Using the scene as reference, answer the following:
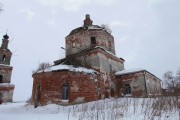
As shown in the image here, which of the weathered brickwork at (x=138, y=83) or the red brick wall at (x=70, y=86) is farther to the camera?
the weathered brickwork at (x=138, y=83)

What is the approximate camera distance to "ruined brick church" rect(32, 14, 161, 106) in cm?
1708

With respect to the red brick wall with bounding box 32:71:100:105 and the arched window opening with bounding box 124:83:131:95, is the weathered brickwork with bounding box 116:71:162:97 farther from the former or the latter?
the red brick wall with bounding box 32:71:100:105

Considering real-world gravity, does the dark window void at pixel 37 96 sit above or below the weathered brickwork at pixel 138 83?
below

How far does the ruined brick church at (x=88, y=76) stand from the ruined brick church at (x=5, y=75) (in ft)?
40.9

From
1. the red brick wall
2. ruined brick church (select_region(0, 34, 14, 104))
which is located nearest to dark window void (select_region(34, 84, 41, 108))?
the red brick wall

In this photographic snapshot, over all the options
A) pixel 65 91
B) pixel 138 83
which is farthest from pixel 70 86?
pixel 138 83

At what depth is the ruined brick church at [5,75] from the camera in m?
29.8

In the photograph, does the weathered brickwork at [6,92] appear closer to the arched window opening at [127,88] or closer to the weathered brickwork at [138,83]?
the weathered brickwork at [138,83]

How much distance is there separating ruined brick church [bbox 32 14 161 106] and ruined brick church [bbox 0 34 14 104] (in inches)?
491

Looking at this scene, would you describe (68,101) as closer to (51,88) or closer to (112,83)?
(51,88)

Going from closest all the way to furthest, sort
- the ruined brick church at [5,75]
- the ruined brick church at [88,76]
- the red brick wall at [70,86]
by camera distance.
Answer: the red brick wall at [70,86] < the ruined brick church at [88,76] < the ruined brick church at [5,75]

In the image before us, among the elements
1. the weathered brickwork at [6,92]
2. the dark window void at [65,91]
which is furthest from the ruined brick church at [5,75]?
the dark window void at [65,91]

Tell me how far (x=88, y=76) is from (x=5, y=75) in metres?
19.6

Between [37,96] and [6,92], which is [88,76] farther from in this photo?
[6,92]
